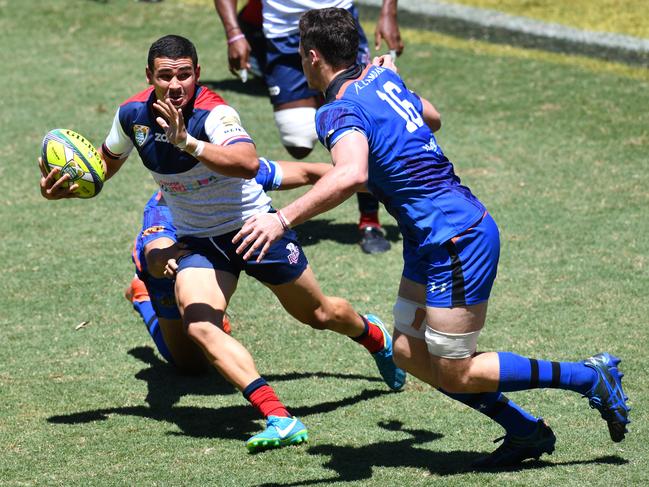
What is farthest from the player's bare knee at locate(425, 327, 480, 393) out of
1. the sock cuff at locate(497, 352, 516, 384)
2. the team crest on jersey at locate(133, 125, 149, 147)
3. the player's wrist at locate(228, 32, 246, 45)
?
the player's wrist at locate(228, 32, 246, 45)

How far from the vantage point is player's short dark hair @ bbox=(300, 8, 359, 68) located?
5.06 meters

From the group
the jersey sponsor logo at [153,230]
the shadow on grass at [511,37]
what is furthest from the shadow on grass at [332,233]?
the shadow on grass at [511,37]

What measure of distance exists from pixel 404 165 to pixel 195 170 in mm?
1315

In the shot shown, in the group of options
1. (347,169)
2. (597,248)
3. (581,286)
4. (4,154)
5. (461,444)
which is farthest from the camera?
(4,154)

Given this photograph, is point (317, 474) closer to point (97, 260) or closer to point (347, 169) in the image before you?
point (347, 169)

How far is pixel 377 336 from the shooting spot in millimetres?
6348

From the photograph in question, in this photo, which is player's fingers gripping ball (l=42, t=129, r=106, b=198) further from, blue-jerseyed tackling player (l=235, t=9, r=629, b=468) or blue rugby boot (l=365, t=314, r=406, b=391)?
blue rugby boot (l=365, t=314, r=406, b=391)

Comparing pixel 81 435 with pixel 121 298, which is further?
pixel 121 298

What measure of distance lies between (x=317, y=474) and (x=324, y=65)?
1939 mm

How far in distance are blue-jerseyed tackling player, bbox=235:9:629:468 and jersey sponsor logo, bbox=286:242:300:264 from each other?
83 centimetres

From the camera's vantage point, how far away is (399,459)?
5.46 meters

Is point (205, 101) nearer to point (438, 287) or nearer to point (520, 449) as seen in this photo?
point (438, 287)

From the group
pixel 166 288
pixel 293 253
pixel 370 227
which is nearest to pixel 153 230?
pixel 166 288

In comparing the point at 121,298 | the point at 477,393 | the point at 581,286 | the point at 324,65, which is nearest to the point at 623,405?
the point at 477,393
